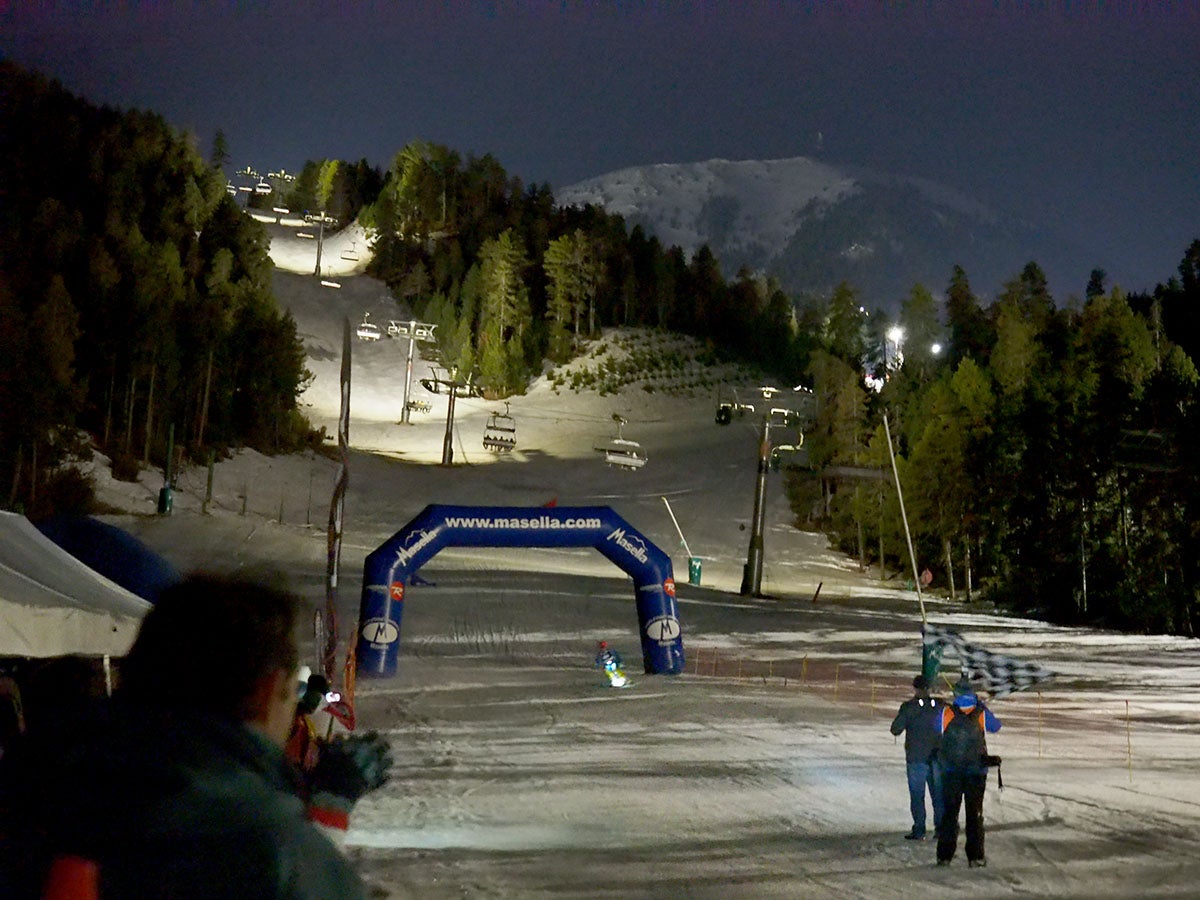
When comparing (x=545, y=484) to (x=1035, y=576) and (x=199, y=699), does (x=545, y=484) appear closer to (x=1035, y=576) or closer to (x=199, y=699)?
(x=1035, y=576)

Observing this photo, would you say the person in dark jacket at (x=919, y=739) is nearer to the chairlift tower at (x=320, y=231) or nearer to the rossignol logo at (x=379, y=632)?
the rossignol logo at (x=379, y=632)

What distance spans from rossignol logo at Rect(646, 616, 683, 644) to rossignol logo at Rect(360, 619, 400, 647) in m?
4.71

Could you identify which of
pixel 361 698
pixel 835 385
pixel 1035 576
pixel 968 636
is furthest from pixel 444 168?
pixel 361 698

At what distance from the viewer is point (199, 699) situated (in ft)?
5.95

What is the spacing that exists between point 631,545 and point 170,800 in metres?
20.2

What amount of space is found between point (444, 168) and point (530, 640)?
116 metres

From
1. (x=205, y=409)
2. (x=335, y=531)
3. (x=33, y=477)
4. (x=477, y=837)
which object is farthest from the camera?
(x=205, y=409)

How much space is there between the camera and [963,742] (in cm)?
873

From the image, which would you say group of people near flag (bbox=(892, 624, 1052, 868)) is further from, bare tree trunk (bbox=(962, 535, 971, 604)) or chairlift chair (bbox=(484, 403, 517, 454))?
chairlift chair (bbox=(484, 403, 517, 454))

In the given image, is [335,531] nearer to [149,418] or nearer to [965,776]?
[965,776]

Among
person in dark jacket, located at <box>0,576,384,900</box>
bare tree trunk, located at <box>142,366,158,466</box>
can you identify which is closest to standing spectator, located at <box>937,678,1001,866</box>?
person in dark jacket, located at <box>0,576,384,900</box>

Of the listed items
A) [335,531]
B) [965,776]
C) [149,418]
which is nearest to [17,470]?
[149,418]

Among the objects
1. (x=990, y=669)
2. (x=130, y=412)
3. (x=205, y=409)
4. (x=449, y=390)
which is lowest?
(x=990, y=669)

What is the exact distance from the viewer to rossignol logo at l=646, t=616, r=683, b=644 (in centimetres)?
2173
